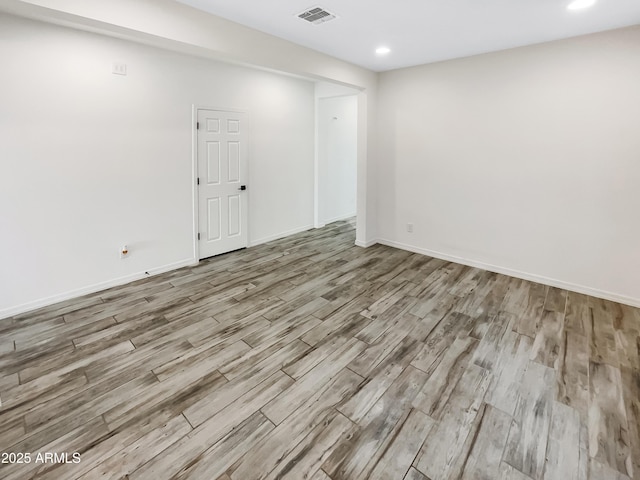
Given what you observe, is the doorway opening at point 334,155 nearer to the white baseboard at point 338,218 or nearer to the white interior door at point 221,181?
the white baseboard at point 338,218

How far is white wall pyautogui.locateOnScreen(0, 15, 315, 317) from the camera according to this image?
9.92ft

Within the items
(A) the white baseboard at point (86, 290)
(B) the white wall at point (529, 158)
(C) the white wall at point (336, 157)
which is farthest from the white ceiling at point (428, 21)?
(A) the white baseboard at point (86, 290)

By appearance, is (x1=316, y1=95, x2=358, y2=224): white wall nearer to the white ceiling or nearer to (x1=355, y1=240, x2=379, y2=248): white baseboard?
(x1=355, y1=240, x2=379, y2=248): white baseboard

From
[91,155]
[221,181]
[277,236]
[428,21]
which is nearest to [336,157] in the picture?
[277,236]

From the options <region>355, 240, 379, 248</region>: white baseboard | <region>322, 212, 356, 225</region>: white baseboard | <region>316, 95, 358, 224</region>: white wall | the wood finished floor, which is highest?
<region>316, 95, 358, 224</region>: white wall

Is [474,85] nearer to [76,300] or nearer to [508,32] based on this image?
[508,32]

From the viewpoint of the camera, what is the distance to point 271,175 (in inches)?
217

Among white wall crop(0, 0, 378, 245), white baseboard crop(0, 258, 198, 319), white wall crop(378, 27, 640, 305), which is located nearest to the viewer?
white wall crop(0, 0, 378, 245)

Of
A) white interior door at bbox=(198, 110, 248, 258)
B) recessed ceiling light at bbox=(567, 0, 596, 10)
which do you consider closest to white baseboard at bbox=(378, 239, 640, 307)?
white interior door at bbox=(198, 110, 248, 258)

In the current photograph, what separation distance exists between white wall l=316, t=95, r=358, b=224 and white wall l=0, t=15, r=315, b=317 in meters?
1.87

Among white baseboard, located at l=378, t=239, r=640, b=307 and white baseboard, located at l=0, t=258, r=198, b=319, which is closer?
white baseboard, located at l=0, t=258, r=198, b=319

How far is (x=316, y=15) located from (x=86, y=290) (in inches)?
144

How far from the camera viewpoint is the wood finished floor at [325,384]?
170 centimetres

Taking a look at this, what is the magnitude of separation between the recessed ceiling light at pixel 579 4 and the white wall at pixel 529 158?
2.74 feet
